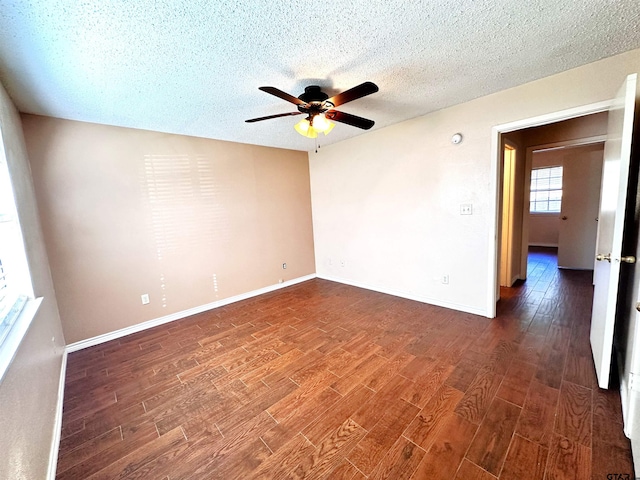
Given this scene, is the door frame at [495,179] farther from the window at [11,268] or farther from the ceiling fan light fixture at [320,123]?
the window at [11,268]

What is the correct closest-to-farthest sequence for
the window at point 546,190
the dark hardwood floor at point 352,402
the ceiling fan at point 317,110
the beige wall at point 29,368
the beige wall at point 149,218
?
the beige wall at point 29,368
the dark hardwood floor at point 352,402
the ceiling fan at point 317,110
the beige wall at point 149,218
the window at point 546,190

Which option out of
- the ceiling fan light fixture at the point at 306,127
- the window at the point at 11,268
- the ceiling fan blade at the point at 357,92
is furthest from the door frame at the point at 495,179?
the window at the point at 11,268

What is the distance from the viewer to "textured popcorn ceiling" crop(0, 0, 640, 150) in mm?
1351

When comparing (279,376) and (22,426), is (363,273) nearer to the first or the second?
(279,376)

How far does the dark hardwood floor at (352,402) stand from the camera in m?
1.34

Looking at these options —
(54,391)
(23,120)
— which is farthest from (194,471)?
(23,120)

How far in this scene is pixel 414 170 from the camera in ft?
10.6

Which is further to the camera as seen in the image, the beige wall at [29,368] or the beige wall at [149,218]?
the beige wall at [149,218]

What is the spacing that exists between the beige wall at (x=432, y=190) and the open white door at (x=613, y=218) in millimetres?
612

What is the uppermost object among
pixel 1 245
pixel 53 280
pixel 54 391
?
pixel 1 245

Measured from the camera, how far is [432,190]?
3.12 meters

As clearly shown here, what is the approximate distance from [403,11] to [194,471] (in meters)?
2.72

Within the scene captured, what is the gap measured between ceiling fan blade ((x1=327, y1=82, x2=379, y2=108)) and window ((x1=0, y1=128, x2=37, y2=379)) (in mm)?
2291

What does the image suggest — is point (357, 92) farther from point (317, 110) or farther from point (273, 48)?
point (273, 48)
